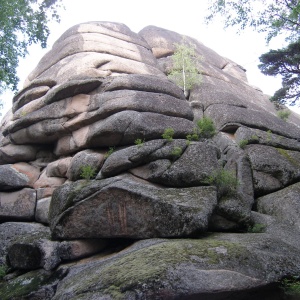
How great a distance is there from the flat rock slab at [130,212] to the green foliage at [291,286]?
223cm

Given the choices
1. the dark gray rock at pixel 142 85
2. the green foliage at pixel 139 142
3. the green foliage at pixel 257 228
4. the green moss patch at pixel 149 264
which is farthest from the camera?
the dark gray rock at pixel 142 85

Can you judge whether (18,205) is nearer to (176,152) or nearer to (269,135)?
(176,152)

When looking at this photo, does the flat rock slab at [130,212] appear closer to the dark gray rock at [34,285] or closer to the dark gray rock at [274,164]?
the dark gray rock at [34,285]

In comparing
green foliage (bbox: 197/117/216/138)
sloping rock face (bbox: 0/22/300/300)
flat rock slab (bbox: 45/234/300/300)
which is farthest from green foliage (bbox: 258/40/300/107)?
flat rock slab (bbox: 45/234/300/300)

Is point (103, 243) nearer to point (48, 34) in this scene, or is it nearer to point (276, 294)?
point (276, 294)

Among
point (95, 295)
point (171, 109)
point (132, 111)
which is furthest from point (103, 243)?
point (171, 109)

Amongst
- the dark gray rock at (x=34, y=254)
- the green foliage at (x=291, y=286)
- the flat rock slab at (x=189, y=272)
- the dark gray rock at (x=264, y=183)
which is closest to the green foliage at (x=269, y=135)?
the dark gray rock at (x=264, y=183)

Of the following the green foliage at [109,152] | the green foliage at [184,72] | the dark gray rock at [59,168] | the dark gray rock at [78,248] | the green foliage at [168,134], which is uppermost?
the green foliage at [184,72]

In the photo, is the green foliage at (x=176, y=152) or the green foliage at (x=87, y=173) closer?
the green foliage at (x=176, y=152)

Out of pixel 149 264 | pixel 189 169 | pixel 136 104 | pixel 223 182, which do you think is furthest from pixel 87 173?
pixel 149 264

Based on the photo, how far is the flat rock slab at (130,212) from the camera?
27.3ft

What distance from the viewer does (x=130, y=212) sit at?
8.67 metres

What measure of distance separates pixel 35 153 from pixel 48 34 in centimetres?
514

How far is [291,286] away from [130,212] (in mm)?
4018
